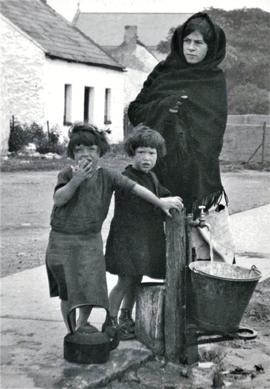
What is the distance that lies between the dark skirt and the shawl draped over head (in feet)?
2.34

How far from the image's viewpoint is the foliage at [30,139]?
2312 centimetres

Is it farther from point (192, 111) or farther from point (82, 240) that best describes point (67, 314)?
point (192, 111)

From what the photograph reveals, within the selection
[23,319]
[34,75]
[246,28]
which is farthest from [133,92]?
[23,319]

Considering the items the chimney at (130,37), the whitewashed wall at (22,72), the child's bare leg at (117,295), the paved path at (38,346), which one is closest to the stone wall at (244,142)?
the whitewashed wall at (22,72)

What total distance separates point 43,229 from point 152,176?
536cm

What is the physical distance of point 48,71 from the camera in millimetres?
A: 25078

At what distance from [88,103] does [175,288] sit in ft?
82.7

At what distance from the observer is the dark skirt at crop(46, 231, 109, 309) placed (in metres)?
4.17

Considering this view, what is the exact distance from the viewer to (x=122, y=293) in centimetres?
458

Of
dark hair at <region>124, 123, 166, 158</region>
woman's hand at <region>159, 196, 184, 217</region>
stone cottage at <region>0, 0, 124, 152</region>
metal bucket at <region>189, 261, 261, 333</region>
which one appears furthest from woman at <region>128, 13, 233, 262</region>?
stone cottage at <region>0, 0, 124, 152</region>

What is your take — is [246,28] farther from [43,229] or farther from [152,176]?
[152,176]

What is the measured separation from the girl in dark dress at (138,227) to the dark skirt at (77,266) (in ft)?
0.70

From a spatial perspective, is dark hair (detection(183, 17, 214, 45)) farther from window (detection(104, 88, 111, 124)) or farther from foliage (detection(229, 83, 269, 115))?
foliage (detection(229, 83, 269, 115))

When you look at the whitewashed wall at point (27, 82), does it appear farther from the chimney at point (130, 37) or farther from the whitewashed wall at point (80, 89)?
the chimney at point (130, 37)
